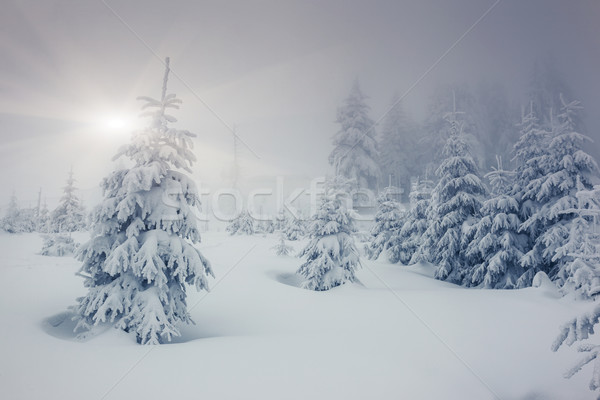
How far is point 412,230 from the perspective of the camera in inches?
937

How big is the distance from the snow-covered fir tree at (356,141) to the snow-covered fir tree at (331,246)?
19034mm

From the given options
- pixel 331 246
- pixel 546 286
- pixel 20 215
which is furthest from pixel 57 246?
pixel 20 215

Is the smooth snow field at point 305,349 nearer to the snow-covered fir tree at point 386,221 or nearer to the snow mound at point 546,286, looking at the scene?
the snow mound at point 546,286

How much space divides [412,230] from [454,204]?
18.6 feet

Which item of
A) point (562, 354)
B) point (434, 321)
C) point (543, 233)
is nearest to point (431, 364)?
point (434, 321)

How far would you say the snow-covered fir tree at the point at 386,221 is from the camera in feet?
80.7

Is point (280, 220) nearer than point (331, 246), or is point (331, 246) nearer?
point (331, 246)

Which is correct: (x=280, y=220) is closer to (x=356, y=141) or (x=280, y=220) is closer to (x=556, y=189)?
(x=356, y=141)

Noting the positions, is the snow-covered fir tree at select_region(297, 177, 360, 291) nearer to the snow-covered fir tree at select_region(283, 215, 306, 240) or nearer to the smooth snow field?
the smooth snow field

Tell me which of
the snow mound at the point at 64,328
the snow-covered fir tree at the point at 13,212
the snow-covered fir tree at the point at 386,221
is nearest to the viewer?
the snow mound at the point at 64,328

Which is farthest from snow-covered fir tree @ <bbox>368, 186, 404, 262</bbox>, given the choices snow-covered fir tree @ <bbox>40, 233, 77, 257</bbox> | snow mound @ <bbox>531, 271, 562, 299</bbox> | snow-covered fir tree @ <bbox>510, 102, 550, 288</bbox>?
snow-covered fir tree @ <bbox>40, 233, 77, 257</bbox>

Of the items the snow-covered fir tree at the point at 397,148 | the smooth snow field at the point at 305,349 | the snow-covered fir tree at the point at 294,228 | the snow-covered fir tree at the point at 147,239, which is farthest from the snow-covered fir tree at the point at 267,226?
the snow-covered fir tree at the point at 147,239

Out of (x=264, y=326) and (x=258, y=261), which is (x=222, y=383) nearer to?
(x=264, y=326)

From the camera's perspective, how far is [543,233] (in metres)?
15.2
